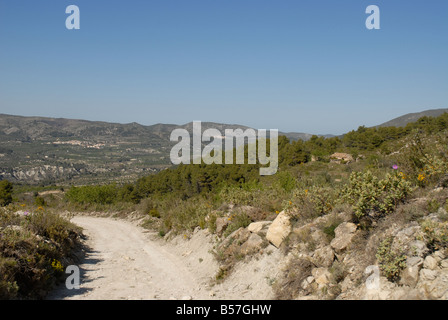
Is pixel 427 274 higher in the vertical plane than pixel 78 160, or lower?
higher

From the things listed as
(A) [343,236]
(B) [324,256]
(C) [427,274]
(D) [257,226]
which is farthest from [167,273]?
(C) [427,274]

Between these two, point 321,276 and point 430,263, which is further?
point 321,276

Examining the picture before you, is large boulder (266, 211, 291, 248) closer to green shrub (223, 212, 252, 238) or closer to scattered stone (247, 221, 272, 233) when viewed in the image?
→ scattered stone (247, 221, 272, 233)

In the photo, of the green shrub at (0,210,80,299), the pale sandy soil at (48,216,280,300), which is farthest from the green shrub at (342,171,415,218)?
the green shrub at (0,210,80,299)

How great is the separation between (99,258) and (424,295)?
10580 mm

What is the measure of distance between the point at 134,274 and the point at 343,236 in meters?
6.23

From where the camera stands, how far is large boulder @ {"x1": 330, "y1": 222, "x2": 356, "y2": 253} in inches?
248

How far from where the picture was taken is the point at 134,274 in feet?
30.9

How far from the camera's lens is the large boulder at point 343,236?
20.7ft

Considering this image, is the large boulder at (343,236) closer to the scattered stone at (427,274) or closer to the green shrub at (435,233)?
the green shrub at (435,233)

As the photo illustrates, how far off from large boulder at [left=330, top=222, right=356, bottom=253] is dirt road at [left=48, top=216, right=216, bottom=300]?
3.32 meters

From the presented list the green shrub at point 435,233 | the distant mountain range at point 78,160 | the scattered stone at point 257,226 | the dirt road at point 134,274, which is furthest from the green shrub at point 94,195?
the distant mountain range at point 78,160

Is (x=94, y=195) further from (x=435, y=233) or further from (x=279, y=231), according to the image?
(x=435, y=233)
